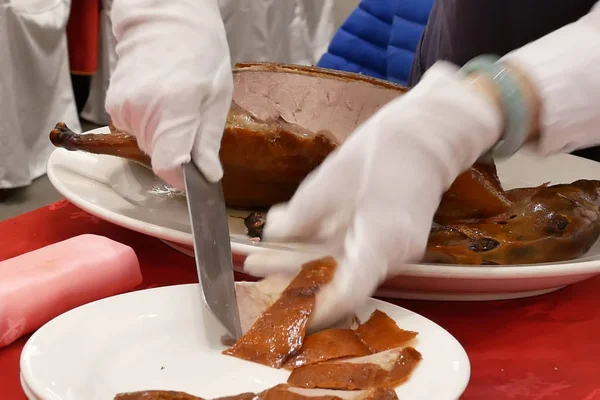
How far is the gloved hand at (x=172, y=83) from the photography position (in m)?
0.85

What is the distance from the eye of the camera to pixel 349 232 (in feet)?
2.48

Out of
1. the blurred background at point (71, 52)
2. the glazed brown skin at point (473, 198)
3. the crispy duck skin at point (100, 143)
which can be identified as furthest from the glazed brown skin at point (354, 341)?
the blurred background at point (71, 52)

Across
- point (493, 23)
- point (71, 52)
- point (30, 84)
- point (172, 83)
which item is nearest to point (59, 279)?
point (172, 83)

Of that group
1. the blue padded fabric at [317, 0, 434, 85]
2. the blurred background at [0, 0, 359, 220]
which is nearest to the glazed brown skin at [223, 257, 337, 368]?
the blue padded fabric at [317, 0, 434, 85]

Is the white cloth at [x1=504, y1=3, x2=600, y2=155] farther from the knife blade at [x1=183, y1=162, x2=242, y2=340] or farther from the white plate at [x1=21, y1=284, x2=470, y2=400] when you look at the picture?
the knife blade at [x1=183, y1=162, x2=242, y2=340]

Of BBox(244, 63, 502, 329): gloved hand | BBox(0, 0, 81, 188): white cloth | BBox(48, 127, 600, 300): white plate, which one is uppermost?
BBox(244, 63, 502, 329): gloved hand

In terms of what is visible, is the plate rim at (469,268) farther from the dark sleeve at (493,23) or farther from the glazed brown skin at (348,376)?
Result: the dark sleeve at (493,23)

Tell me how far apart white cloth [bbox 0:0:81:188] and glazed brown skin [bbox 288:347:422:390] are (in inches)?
91.4

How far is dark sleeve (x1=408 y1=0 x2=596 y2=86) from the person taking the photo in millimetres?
1335

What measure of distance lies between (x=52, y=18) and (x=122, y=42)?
211 centimetres

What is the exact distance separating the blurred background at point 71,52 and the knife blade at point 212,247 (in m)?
1.96

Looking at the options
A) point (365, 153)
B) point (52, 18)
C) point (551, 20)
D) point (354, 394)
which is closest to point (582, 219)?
point (365, 153)

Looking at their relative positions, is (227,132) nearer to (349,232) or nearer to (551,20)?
(349,232)

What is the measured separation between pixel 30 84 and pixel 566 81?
2598mm
